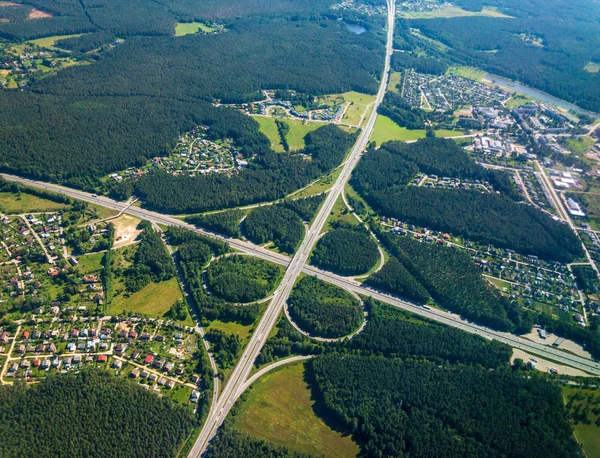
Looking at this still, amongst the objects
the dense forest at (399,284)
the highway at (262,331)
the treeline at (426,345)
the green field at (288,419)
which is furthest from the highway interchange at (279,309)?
the treeline at (426,345)

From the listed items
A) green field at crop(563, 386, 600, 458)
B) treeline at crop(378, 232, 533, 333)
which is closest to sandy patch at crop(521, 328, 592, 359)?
treeline at crop(378, 232, 533, 333)

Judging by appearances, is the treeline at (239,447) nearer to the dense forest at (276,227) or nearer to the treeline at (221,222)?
the dense forest at (276,227)

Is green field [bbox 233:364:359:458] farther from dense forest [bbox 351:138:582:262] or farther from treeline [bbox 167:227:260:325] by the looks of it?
dense forest [bbox 351:138:582:262]

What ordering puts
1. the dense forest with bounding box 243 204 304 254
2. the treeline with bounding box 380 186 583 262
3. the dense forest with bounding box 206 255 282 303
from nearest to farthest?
the dense forest with bounding box 206 255 282 303 < the dense forest with bounding box 243 204 304 254 < the treeline with bounding box 380 186 583 262

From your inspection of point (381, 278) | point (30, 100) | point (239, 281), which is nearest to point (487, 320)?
point (381, 278)

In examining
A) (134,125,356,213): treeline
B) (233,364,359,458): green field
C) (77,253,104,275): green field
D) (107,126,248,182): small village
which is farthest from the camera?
(107,126,248,182): small village

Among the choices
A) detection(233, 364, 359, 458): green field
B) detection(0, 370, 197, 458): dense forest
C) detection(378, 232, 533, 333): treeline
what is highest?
detection(378, 232, 533, 333): treeline

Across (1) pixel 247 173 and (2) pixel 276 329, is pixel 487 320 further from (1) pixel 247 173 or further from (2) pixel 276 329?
(1) pixel 247 173

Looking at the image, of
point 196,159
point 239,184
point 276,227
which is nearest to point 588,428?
point 276,227
